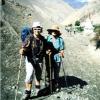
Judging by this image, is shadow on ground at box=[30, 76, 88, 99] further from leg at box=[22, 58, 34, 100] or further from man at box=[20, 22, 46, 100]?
man at box=[20, 22, 46, 100]

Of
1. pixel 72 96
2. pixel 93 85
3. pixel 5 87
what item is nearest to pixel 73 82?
pixel 93 85

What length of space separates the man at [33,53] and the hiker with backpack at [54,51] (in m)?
0.72

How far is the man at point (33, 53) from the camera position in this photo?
13.9 metres

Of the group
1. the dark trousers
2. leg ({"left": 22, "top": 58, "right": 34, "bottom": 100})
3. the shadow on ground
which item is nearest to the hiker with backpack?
the dark trousers

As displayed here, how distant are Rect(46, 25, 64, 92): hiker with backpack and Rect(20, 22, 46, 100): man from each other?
2.36 ft

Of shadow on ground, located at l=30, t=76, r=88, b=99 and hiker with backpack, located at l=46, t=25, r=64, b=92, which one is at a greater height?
hiker with backpack, located at l=46, t=25, r=64, b=92

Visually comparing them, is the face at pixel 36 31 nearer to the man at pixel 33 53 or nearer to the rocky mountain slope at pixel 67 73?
the man at pixel 33 53

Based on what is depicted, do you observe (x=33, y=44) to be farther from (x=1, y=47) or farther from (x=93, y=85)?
(x=1, y=47)

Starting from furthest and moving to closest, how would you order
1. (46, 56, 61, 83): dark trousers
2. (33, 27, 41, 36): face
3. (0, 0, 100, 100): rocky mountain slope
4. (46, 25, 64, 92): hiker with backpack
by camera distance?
(0, 0, 100, 100): rocky mountain slope, (46, 56, 61, 83): dark trousers, (46, 25, 64, 92): hiker with backpack, (33, 27, 41, 36): face

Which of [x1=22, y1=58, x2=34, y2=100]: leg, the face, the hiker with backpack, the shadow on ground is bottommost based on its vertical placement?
the shadow on ground

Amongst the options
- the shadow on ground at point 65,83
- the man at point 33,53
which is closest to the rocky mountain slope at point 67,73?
the shadow on ground at point 65,83

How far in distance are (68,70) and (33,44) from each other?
8.35m

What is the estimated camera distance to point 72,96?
52.4ft

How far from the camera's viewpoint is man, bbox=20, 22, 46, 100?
13.9 meters
